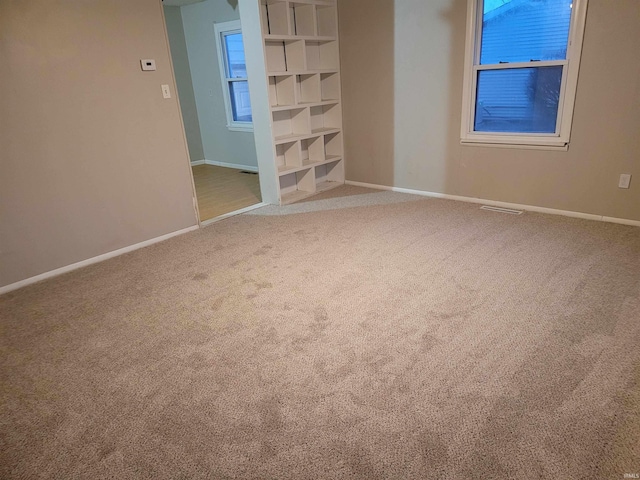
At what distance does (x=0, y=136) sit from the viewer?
2812mm

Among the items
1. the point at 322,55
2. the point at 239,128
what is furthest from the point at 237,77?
the point at 322,55

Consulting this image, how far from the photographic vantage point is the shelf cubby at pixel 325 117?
200 inches

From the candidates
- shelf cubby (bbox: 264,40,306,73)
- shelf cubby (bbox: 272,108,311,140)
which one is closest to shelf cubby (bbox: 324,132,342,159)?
shelf cubby (bbox: 272,108,311,140)

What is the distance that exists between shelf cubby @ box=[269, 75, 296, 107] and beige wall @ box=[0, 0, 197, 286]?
1.24 metres

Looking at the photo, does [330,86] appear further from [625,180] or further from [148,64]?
[625,180]

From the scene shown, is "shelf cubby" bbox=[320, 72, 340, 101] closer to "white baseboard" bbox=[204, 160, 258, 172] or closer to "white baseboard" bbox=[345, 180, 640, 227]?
"white baseboard" bbox=[345, 180, 640, 227]

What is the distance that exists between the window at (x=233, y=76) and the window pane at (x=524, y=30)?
11.1 feet

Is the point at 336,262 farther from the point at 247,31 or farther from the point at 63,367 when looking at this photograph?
the point at 247,31

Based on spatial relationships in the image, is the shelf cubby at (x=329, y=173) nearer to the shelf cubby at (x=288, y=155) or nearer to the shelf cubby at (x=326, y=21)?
the shelf cubby at (x=288, y=155)

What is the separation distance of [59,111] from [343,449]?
2.98 meters

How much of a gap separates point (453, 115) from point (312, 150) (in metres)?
1.68

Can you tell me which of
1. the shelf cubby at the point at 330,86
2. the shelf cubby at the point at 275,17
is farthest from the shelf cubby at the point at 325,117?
Result: the shelf cubby at the point at 275,17

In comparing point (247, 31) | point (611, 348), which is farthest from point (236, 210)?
point (611, 348)

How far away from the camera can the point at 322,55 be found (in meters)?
4.88
